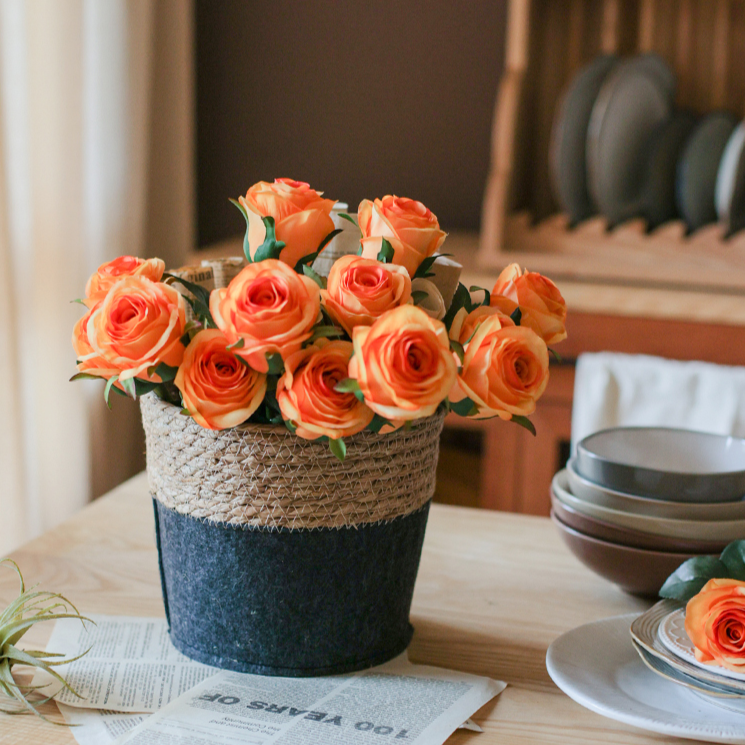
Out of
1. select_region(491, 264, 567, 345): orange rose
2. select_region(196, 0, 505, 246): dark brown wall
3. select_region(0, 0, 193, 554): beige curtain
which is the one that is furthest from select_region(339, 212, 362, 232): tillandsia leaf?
select_region(196, 0, 505, 246): dark brown wall

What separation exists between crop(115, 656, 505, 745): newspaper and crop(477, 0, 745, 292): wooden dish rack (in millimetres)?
1250

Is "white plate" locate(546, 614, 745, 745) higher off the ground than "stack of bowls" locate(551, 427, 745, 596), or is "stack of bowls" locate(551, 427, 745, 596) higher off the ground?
"stack of bowls" locate(551, 427, 745, 596)

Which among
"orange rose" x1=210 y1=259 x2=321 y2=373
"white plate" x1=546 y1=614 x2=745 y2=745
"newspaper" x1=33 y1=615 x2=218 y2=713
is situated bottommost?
"newspaper" x1=33 y1=615 x2=218 y2=713

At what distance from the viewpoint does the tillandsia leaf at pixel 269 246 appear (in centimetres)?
59

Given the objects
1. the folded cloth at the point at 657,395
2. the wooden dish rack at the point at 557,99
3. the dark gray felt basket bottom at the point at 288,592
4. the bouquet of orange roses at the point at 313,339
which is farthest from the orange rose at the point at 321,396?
the wooden dish rack at the point at 557,99

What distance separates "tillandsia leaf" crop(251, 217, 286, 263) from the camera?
0.59 metres

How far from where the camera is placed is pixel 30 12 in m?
1.55

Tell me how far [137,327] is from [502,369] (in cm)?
23

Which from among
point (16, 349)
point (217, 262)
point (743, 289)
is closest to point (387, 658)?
point (217, 262)

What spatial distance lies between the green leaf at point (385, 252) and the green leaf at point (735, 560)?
328 mm

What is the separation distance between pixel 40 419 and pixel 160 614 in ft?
3.36

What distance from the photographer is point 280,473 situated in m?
0.61

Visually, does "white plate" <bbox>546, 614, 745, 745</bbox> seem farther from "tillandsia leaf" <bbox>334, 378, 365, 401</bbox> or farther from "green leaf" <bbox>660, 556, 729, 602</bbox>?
"tillandsia leaf" <bbox>334, 378, 365, 401</bbox>

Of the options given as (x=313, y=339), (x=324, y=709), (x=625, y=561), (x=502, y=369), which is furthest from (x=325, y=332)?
(x=625, y=561)
